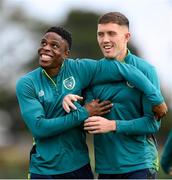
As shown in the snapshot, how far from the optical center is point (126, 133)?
8.09 metres

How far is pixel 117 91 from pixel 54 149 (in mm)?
797

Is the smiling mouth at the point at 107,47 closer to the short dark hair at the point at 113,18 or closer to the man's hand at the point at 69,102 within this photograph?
the short dark hair at the point at 113,18

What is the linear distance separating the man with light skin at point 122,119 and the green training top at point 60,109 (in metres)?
0.12

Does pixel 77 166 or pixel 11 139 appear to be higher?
pixel 77 166

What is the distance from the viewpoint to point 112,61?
26.8ft

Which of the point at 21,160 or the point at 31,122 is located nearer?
the point at 31,122

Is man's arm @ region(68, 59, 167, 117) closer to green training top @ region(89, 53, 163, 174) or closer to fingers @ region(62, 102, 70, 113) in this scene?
green training top @ region(89, 53, 163, 174)

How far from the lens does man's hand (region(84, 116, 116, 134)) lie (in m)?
7.98

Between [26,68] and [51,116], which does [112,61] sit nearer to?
[51,116]

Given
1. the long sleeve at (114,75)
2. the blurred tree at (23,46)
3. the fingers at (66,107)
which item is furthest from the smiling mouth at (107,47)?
the blurred tree at (23,46)

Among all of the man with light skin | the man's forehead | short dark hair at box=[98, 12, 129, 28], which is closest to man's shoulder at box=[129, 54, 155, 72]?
the man with light skin

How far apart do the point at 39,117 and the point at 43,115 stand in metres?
0.06

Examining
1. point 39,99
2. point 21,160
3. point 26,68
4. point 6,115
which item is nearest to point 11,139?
point 6,115

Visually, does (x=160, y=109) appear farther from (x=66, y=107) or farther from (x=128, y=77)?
(x=66, y=107)
